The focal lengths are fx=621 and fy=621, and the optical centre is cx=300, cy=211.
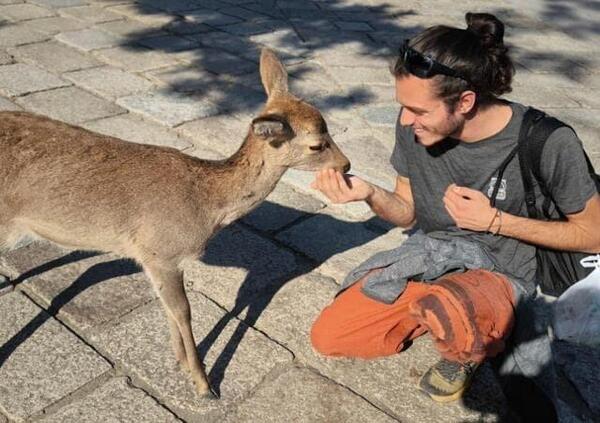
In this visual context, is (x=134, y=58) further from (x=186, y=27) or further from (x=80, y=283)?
(x=80, y=283)

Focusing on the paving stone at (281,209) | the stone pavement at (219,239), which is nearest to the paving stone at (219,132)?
the stone pavement at (219,239)

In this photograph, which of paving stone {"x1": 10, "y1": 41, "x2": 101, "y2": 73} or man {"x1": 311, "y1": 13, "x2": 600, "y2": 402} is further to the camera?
paving stone {"x1": 10, "y1": 41, "x2": 101, "y2": 73}

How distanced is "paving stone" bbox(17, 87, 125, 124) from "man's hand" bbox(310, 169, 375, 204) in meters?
2.77

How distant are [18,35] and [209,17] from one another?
7.76ft

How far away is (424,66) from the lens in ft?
8.13

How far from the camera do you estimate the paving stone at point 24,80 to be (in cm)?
539

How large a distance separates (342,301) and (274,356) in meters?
0.42

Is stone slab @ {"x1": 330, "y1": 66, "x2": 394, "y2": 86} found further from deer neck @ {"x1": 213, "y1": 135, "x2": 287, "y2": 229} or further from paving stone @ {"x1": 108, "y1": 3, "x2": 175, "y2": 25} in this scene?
deer neck @ {"x1": 213, "y1": 135, "x2": 287, "y2": 229}

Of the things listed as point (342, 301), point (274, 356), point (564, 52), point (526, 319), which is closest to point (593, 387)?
point (526, 319)

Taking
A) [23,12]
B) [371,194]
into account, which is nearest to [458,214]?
[371,194]

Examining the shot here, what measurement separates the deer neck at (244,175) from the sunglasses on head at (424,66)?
0.80 meters

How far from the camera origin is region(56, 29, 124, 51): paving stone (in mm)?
6613

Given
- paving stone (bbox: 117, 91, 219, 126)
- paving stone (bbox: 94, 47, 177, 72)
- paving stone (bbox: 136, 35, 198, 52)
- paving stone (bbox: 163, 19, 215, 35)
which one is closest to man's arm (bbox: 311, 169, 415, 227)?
paving stone (bbox: 117, 91, 219, 126)

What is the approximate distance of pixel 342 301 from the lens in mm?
3049
